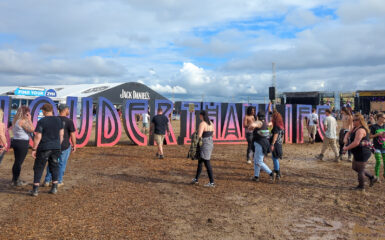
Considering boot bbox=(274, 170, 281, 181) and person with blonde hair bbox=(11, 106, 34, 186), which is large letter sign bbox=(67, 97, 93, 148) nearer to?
person with blonde hair bbox=(11, 106, 34, 186)

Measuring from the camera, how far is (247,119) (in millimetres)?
9141

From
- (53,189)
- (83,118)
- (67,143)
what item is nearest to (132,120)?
(83,118)

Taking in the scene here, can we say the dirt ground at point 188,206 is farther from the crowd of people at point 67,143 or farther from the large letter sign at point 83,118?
the large letter sign at point 83,118

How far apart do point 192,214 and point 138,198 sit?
1369mm

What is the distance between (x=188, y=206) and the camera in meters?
5.69

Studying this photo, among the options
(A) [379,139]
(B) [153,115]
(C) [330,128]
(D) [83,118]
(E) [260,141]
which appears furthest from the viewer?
(B) [153,115]

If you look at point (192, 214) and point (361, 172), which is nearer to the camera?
point (192, 214)

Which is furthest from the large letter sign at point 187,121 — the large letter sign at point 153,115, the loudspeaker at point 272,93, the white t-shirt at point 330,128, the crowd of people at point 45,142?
the loudspeaker at point 272,93

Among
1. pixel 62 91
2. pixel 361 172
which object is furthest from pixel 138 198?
pixel 62 91

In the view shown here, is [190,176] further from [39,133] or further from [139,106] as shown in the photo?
[139,106]

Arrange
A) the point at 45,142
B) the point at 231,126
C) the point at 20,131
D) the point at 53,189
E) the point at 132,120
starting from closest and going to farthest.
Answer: the point at 45,142 < the point at 53,189 < the point at 20,131 < the point at 132,120 < the point at 231,126

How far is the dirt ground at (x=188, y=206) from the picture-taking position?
450 centimetres

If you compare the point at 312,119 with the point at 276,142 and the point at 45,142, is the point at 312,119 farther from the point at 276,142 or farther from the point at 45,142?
the point at 45,142

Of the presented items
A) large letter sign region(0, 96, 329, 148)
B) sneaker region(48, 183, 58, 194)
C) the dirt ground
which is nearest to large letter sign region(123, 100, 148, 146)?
large letter sign region(0, 96, 329, 148)
